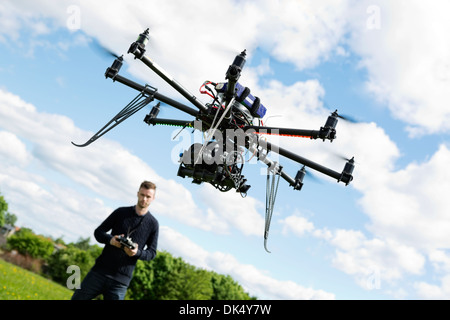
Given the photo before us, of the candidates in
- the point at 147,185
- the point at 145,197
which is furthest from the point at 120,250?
the point at 147,185

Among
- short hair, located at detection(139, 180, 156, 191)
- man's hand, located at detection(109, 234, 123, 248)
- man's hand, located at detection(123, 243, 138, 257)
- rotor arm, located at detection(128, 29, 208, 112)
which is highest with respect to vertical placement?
rotor arm, located at detection(128, 29, 208, 112)

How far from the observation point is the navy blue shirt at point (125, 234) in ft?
25.8

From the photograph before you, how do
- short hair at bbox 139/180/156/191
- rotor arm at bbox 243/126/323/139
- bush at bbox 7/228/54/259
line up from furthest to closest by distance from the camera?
bush at bbox 7/228/54/259
rotor arm at bbox 243/126/323/139
short hair at bbox 139/180/156/191

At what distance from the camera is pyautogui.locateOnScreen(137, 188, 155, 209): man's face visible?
A: 7.83 m

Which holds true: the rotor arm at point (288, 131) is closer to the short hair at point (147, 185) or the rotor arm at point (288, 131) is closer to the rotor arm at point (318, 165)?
the rotor arm at point (318, 165)

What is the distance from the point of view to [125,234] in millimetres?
8023

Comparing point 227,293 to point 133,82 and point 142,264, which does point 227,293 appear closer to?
point 142,264

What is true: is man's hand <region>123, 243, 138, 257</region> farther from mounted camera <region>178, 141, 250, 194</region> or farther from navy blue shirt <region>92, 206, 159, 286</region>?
mounted camera <region>178, 141, 250, 194</region>

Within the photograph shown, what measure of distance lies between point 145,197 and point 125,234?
0.82 metres

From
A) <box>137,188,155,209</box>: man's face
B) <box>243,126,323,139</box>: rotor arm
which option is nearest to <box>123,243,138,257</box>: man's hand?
<box>137,188,155,209</box>: man's face
